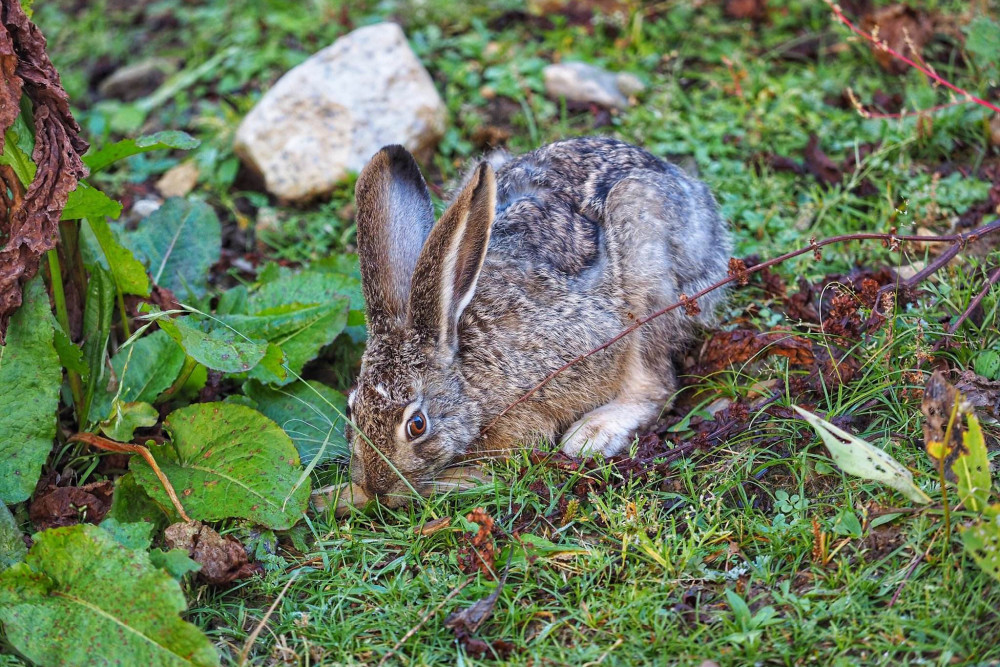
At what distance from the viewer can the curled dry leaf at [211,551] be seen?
371 cm

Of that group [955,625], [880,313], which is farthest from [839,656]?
[880,313]

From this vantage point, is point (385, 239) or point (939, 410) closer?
point (939, 410)

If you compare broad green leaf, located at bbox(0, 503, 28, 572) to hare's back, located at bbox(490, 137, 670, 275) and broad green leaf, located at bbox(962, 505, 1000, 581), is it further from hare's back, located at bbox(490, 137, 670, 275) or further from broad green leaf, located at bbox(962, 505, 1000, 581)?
broad green leaf, located at bbox(962, 505, 1000, 581)

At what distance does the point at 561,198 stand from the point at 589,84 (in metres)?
1.85

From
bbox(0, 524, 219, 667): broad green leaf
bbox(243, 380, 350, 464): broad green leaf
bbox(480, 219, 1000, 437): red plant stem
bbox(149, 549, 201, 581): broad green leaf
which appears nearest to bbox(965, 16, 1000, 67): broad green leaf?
bbox(480, 219, 1000, 437): red plant stem

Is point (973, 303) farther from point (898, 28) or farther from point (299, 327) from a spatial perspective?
point (898, 28)

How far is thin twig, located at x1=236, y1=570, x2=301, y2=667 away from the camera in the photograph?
130 inches

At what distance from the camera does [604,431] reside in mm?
4469

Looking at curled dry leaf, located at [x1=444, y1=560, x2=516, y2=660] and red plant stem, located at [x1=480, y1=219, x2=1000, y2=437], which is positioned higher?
red plant stem, located at [x1=480, y1=219, x2=1000, y2=437]

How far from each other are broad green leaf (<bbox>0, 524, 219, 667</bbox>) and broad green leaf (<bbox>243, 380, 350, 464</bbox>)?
1.09 m

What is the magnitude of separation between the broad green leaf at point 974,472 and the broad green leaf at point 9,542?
328cm

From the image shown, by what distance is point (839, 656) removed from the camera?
10.1 ft

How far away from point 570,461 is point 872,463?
1.23 m

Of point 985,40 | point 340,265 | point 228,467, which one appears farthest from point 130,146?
point 985,40
